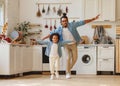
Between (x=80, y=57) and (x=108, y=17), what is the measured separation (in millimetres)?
1333

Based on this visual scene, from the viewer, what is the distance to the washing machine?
27.0 ft

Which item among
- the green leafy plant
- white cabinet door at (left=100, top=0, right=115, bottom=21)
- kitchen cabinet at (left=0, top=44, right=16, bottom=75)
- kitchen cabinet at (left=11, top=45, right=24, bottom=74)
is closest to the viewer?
kitchen cabinet at (left=0, top=44, right=16, bottom=75)

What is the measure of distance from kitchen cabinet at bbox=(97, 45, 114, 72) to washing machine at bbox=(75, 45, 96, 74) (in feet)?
0.53

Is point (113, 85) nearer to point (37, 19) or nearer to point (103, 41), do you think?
point (103, 41)

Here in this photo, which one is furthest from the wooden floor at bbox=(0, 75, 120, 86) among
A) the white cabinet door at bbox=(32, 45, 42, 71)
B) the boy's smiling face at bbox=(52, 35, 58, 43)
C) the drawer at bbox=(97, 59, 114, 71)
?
the white cabinet door at bbox=(32, 45, 42, 71)

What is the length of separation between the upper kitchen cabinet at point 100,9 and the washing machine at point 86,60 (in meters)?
0.87

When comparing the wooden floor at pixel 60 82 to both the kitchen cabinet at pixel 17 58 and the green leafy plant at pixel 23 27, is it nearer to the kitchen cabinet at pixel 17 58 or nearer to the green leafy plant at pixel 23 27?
the kitchen cabinet at pixel 17 58

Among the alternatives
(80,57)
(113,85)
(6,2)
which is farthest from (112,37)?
(113,85)

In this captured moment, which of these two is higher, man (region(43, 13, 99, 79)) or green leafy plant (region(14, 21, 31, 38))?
green leafy plant (region(14, 21, 31, 38))

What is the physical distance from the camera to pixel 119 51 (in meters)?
8.06

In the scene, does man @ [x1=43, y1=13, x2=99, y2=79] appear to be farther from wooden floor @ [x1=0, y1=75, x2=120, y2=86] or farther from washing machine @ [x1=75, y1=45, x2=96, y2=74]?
washing machine @ [x1=75, y1=45, x2=96, y2=74]

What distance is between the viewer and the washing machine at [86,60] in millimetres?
8219

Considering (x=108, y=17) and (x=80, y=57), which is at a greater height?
(x=108, y=17)

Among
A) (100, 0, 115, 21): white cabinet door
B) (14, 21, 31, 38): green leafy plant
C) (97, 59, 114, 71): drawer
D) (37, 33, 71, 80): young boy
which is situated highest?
(100, 0, 115, 21): white cabinet door
